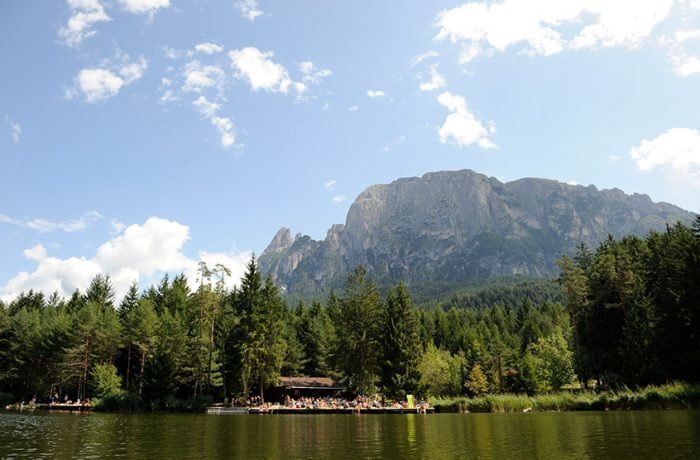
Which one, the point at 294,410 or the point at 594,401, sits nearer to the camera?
the point at 594,401

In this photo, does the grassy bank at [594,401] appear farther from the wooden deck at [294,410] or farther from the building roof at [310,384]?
the building roof at [310,384]

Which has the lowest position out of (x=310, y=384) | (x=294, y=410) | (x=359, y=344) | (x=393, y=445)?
(x=294, y=410)

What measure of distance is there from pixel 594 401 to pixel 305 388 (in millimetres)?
35769

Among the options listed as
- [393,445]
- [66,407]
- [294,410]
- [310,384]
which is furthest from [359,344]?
[393,445]

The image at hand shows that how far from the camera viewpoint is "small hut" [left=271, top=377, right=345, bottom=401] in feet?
205

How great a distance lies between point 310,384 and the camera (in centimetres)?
6475

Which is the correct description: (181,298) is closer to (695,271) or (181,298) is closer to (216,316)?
(216,316)

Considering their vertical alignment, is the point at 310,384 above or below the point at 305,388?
above

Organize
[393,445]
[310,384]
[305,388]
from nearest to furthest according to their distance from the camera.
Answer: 1. [393,445]
2. [305,388]
3. [310,384]

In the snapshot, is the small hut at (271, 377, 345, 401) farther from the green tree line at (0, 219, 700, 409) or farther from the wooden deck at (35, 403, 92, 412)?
the wooden deck at (35, 403, 92, 412)

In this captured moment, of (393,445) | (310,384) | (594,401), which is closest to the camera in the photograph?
(393,445)

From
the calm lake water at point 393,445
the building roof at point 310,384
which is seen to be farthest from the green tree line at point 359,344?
the calm lake water at point 393,445

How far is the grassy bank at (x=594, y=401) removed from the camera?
3556 cm

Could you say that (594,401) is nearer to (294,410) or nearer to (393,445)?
(294,410)
